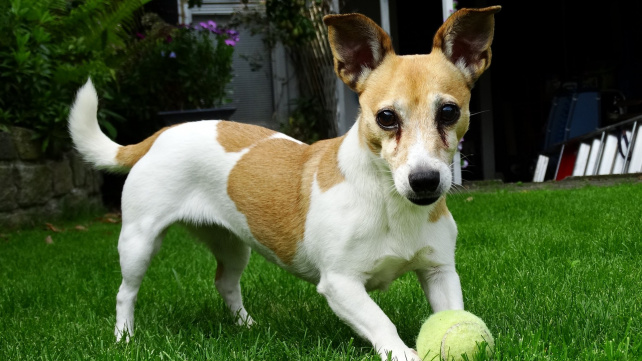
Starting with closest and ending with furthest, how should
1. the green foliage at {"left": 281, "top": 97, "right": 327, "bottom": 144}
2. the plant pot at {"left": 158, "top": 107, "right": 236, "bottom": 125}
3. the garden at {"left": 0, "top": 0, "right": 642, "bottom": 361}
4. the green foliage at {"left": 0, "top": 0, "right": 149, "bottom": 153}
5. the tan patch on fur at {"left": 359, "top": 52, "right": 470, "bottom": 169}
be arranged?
the tan patch on fur at {"left": 359, "top": 52, "right": 470, "bottom": 169}, the garden at {"left": 0, "top": 0, "right": 642, "bottom": 361}, the green foliage at {"left": 0, "top": 0, "right": 149, "bottom": 153}, the plant pot at {"left": 158, "top": 107, "right": 236, "bottom": 125}, the green foliage at {"left": 281, "top": 97, "right": 327, "bottom": 144}

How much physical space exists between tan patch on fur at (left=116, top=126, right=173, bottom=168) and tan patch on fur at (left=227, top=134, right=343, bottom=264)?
534 mm

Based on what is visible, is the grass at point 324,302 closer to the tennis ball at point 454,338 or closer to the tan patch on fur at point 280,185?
the tennis ball at point 454,338

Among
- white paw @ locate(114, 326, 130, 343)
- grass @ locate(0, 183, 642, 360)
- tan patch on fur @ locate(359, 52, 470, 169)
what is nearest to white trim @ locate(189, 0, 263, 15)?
grass @ locate(0, 183, 642, 360)

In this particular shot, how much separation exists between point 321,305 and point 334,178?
965 millimetres

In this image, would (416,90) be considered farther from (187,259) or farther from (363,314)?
(187,259)

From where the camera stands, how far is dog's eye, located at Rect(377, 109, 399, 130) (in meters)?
2.29

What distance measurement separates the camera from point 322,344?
8.35 feet

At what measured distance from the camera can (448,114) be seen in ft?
7.57

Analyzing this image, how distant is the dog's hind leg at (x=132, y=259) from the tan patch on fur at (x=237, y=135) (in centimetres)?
48

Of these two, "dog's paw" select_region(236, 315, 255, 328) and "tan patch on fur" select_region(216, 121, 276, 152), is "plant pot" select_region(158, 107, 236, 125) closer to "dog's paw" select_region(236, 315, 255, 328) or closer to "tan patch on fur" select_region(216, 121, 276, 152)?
"tan patch on fur" select_region(216, 121, 276, 152)

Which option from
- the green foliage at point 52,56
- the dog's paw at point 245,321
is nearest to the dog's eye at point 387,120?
the dog's paw at point 245,321

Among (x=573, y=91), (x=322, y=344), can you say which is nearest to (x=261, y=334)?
(x=322, y=344)

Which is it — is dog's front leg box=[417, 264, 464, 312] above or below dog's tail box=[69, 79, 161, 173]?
below

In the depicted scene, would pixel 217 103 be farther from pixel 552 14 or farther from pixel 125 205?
pixel 552 14
